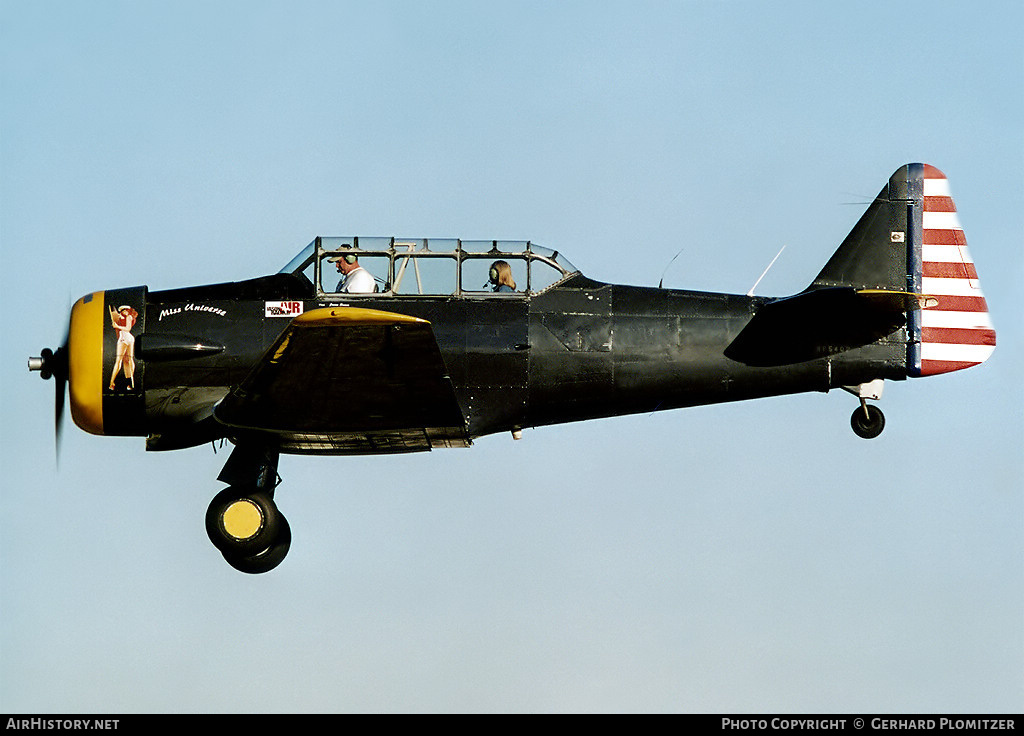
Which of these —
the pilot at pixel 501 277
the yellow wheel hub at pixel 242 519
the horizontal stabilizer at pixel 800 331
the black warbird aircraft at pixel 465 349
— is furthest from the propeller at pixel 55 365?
the horizontal stabilizer at pixel 800 331

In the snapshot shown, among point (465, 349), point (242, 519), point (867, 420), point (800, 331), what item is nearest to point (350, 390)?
point (465, 349)

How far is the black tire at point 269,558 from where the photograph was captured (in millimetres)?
16094

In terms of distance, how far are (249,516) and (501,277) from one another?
11.0ft

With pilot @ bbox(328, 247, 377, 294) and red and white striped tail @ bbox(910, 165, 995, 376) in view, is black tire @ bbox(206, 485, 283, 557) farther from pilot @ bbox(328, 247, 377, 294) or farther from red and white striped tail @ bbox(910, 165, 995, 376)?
red and white striped tail @ bbox(910, 165, 995, 376)

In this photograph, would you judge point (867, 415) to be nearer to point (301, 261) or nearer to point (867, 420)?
point (867, 420)

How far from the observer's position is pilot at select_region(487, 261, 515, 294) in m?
15.9

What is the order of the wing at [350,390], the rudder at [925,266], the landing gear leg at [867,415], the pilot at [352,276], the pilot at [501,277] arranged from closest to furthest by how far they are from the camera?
the wing at [350,390]
the pilot at [352,276]
the pilot at [501,277]
the landing gear leg at [867,415]
the rudder at [925,266]

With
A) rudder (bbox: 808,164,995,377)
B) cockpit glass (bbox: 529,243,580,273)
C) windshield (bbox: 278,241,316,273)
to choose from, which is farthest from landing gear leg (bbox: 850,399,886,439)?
windshield (bbox: 278,241,316,273)

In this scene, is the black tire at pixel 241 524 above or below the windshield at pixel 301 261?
below

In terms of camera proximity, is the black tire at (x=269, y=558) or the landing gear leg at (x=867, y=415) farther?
the landing gear leg at (x=867, y=415)

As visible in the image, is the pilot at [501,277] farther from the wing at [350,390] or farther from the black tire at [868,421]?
the black tire at [868,421]

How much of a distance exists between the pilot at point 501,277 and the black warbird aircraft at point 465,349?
0.05 feet

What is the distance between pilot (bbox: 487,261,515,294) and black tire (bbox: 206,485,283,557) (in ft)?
10.1
